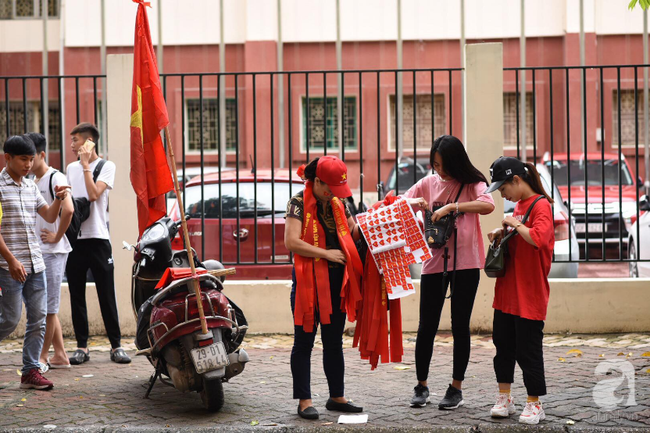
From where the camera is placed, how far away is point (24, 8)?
2425 centimetres

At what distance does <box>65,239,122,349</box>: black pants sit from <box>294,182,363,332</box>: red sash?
2.66 meters

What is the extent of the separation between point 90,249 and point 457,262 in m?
3.40

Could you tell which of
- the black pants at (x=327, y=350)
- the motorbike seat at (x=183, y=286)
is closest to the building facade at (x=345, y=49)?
the motorbike seat at (x=183, y=286)

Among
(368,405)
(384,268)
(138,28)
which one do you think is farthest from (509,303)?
(138,28)

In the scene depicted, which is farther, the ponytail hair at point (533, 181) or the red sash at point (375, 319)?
the red sash at point (375, 319)

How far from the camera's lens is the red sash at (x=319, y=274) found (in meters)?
5.28

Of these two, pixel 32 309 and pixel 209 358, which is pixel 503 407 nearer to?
pixel 209 358

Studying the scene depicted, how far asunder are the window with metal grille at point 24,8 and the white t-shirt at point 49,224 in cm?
1855

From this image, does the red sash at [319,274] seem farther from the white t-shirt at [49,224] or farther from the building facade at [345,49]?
the building facade at [345,49]

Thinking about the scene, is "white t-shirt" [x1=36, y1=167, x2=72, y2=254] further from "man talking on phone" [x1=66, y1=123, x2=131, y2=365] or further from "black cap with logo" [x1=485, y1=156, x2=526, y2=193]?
"black cap with logo" [x1=485, y1=156, x2=526, y2=193]

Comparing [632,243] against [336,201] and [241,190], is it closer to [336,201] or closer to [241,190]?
[241,190]

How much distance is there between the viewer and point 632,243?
10.8 metres

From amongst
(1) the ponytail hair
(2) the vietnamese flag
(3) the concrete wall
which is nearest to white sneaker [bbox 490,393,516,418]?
(1) the ponytail hair

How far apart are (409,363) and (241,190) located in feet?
9.45
